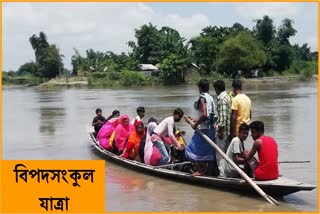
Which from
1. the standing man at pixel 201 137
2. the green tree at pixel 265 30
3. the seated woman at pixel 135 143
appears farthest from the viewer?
the green tree at pixel 265 30

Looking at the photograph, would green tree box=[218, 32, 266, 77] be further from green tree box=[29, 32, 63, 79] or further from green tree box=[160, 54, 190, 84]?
green tree box=[29, 32, 63, 79]

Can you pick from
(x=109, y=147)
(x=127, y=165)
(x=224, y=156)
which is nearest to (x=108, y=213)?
(x=224, y=156)

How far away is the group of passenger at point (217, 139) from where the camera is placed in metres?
6.25

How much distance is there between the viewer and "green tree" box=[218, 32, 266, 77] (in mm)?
48969

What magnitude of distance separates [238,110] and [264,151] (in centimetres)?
96

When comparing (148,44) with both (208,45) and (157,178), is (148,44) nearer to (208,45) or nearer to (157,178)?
(208,45)

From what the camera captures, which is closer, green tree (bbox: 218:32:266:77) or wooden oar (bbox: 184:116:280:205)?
wooden oar (bbox: 184:116:280:205)

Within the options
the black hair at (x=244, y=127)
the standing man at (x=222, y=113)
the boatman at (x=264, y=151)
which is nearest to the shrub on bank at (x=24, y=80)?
the standing man at (x=222, y=113)

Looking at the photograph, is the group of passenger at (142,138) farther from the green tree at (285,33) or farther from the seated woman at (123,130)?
the green tree at (285,33)

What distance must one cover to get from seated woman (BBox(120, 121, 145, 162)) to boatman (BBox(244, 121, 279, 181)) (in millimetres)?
2566

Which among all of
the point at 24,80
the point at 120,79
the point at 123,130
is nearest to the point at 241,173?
the point at 123,130

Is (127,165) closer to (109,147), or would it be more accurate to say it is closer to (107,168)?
(107,168)

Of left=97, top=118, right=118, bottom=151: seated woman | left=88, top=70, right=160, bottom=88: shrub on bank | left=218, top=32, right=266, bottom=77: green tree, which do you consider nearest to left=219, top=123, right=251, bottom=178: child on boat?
left=97, top=118, right=118, bottom=151: seated woman

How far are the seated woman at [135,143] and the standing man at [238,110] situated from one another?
189cm
